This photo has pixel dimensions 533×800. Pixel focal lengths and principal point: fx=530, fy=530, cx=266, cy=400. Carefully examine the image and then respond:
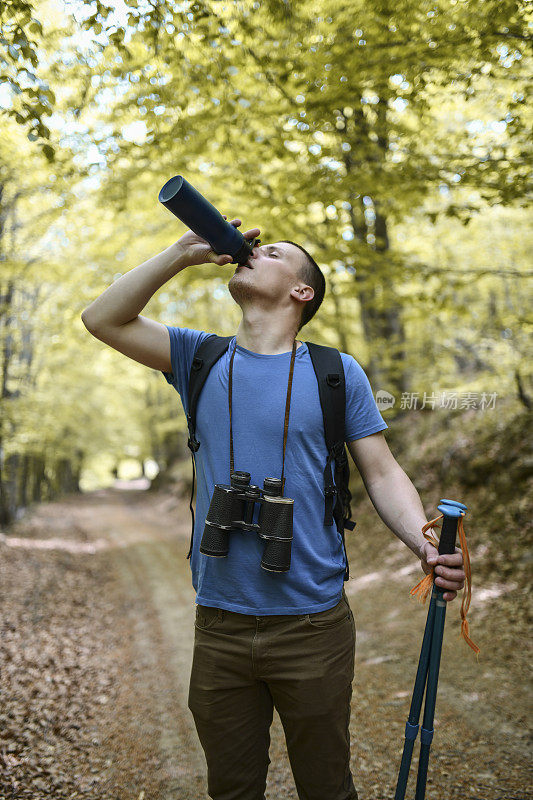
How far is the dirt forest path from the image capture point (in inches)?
144

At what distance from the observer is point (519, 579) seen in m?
6.60

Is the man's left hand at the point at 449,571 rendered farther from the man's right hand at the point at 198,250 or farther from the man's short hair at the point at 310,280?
the man's right hand at the point at 198,250

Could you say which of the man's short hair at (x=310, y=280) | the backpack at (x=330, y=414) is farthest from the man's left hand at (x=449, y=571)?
the man's short hair at (x=310, y=280)

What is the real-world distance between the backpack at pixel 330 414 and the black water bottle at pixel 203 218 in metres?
0.44

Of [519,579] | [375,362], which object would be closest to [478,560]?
[519,579]

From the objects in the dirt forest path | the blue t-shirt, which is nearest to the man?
the blue t-shirt

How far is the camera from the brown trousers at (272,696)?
6.34ft

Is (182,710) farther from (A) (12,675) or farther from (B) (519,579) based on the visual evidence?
(B) (519,579)

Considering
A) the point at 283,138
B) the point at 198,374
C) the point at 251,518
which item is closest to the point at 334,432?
the point at 251,518

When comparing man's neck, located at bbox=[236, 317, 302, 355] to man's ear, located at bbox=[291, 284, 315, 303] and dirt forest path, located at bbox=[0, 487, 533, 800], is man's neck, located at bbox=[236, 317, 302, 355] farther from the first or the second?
dirt forest path, located at bbox=[0, 487, 533, 800]

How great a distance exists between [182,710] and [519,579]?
4.35 m

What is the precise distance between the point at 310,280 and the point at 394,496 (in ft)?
3.28

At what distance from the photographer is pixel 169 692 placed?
5.20 m

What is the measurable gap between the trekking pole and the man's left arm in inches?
2.8
